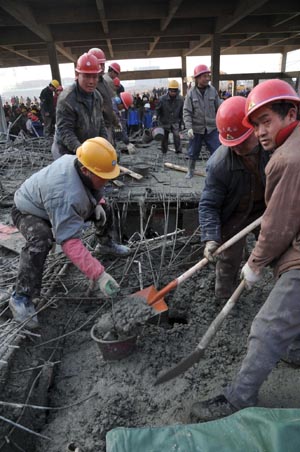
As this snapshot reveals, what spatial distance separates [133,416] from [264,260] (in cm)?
141

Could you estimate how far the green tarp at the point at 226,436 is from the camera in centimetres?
169

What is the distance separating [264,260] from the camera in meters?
2.20

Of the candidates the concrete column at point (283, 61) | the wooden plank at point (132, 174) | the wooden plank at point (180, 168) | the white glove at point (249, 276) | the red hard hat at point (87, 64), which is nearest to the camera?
the white glove at point (249, 276)

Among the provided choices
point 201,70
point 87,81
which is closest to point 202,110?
point 201,70

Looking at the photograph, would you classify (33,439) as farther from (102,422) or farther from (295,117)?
(295,117)

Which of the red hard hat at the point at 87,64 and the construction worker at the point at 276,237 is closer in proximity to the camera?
the construction worker at the point at 276,237

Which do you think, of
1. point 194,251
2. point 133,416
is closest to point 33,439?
point 133,416

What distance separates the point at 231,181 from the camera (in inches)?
113

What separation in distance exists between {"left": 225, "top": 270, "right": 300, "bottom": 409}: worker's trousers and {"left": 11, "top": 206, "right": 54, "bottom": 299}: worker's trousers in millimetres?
1794

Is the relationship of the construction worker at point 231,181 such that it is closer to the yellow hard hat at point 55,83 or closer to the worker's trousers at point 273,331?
the worker's trousers at point 273,331

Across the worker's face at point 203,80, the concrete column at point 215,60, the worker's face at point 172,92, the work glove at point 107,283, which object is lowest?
the work glove at point 107,283

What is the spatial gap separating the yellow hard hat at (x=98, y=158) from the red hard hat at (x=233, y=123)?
0.85 metres

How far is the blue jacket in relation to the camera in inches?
103

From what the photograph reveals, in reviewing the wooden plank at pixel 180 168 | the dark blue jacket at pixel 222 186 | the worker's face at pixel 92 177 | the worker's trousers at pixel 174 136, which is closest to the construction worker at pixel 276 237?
the dark blue jacket at pixel 222 186
